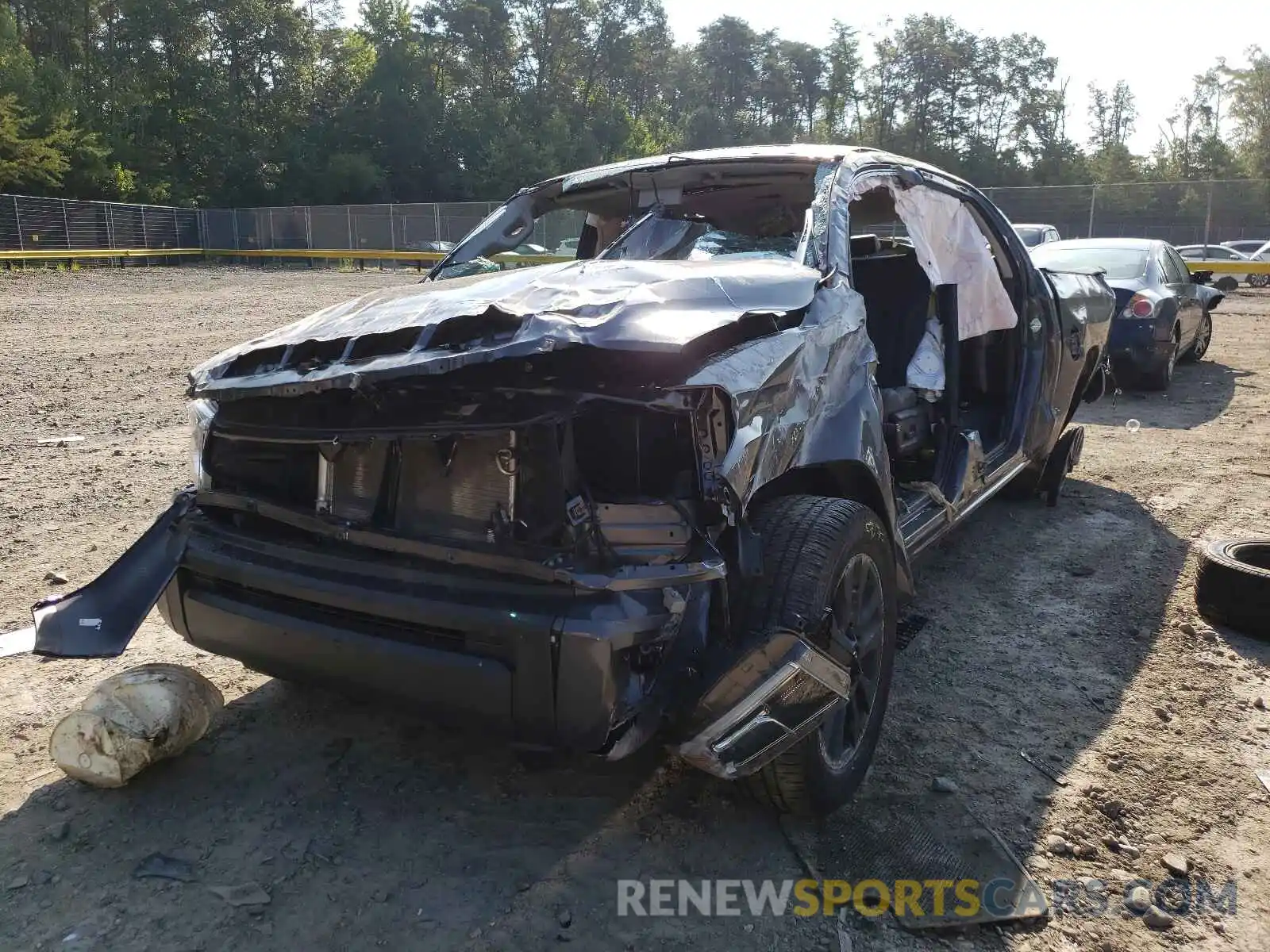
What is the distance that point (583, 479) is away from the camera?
7.66ft

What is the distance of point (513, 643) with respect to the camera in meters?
2.20

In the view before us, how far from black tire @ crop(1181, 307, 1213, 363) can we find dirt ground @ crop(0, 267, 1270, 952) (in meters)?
7.48

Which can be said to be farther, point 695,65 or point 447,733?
point 695,65

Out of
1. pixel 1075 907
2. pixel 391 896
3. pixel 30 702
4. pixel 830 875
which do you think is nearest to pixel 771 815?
pixel 830 875

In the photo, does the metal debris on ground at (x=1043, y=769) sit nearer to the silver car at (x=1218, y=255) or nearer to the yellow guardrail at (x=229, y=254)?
the yellow guardrail at (x=229, y=254)

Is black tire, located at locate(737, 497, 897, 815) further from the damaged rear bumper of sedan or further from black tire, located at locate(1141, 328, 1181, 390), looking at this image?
black tire, located at locate(1141, 328, 1181, 390)

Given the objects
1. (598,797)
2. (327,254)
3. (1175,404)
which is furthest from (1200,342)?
(327,254)

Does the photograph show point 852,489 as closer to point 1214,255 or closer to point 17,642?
point 17,642

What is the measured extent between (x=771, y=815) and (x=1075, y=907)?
81cm

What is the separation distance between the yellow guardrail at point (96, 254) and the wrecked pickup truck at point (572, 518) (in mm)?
32850

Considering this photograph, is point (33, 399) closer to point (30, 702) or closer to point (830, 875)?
point (30, 702)

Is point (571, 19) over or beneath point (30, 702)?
over

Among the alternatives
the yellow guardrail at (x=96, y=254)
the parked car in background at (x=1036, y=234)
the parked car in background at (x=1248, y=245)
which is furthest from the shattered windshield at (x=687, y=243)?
the yellow guardrail at (x=96, y=254)

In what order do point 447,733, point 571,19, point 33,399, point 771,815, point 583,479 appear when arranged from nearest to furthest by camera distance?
point 583,479
point 771,815
point 447,733
point 33,399
point 571,19
